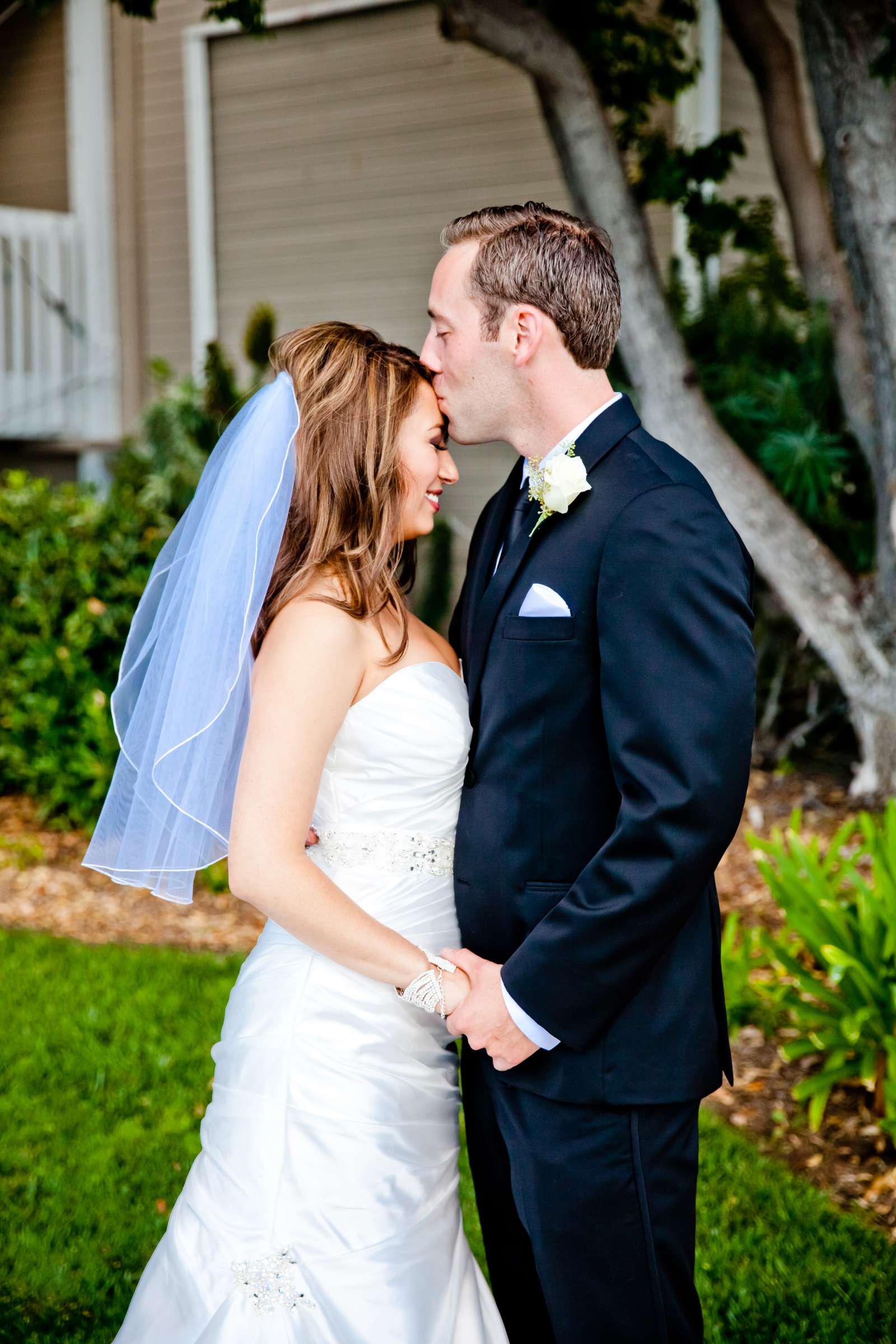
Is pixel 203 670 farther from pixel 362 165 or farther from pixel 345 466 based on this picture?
pixel 362 165

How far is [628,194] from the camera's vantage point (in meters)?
5.75

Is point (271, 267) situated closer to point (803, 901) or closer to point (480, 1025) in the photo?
point (803, 901)

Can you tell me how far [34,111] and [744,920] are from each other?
9.16 meters

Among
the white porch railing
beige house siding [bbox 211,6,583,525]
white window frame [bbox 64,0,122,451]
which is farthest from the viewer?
white window frame [bbox 64,0,122,451]

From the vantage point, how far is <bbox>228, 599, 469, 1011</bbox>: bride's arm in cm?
216

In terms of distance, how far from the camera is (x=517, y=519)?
8.00 feet

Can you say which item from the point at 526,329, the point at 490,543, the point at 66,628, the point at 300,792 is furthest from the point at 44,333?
the point at 300,792

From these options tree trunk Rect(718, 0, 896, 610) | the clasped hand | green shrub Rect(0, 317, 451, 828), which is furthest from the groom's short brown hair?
green shrub Rect(0, 317, 451, 828)

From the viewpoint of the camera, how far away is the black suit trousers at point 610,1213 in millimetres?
2160

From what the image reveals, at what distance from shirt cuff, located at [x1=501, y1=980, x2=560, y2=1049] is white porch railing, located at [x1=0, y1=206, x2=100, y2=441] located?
866 cm

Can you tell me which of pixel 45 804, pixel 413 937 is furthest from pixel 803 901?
pixel 45 804

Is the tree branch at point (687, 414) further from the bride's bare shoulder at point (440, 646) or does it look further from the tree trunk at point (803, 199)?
the bride's bare shoulder at point (440, 646)

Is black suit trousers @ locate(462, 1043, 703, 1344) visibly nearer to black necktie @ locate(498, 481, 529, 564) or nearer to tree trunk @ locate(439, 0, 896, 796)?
black necktie @ locate(498, 481, 529, 564)

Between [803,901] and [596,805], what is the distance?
1.98 metres
